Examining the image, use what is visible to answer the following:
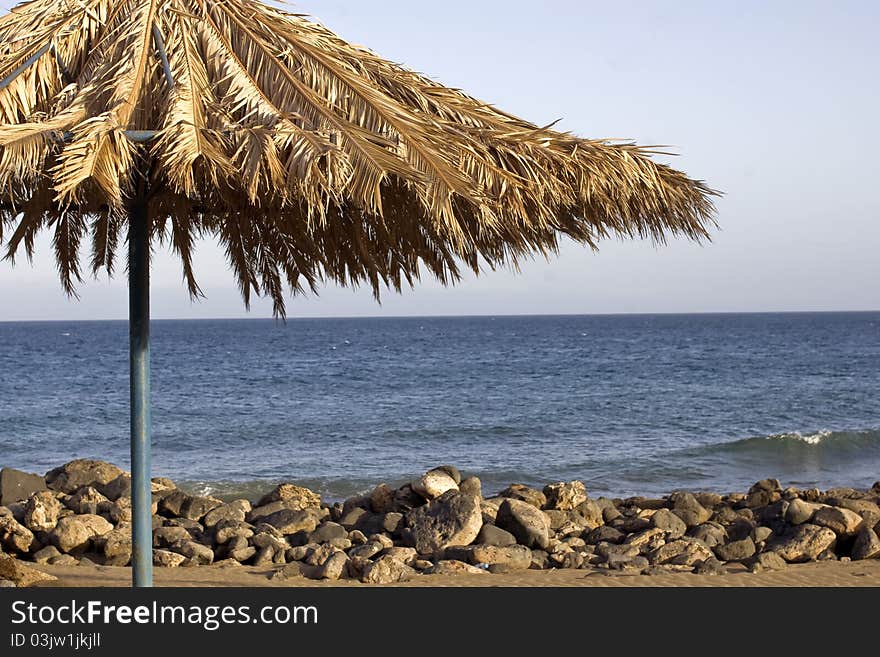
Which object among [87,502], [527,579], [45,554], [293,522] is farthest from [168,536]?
[527,579]

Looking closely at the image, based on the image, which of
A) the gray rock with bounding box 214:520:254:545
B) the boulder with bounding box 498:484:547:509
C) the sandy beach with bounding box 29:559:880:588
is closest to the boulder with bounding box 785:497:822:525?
the sandy beach with bounding box 29:559:880:588

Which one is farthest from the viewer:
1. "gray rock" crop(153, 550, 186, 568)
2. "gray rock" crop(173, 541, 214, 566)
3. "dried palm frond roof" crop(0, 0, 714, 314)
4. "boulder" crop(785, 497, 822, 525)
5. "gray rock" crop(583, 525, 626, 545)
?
"boulder" crop(785, 497, 822, 525)

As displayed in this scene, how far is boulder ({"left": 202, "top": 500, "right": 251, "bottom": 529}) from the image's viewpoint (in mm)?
10234

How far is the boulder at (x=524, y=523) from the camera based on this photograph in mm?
9297

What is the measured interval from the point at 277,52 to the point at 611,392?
32234 mm

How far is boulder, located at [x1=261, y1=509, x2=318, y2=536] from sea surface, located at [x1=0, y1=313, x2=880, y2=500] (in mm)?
5610

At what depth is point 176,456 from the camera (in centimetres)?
2092

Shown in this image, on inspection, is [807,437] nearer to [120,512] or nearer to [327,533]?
[327,533]

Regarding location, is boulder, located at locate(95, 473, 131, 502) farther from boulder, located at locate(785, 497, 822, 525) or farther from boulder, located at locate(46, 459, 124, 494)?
boulder, located at locate(785, 497, 822, 525)

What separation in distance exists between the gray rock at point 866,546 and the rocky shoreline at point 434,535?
1 centimetres

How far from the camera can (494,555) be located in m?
8.67

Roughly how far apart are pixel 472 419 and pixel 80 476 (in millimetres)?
15897
